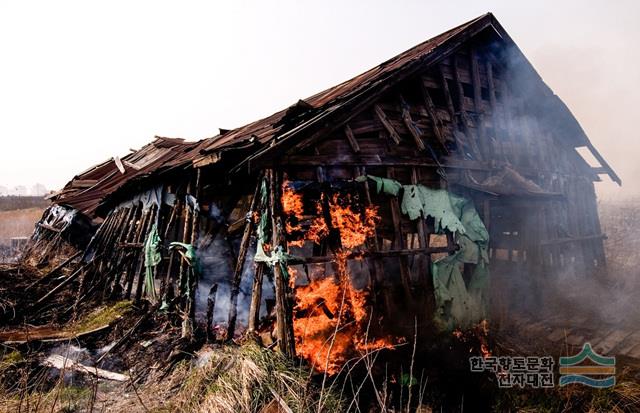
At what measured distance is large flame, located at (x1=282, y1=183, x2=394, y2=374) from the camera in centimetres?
577

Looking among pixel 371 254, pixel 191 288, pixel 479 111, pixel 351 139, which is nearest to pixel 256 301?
pixel 371 254

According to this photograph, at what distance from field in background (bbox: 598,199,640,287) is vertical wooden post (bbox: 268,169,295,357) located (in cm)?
1199

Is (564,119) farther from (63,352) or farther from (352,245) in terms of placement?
(63,352)

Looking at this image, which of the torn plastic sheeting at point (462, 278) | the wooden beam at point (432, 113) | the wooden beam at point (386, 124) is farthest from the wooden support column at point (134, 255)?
the wooden beam at point (432, 113)

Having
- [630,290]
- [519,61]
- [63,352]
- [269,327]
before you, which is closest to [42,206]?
[63,352]

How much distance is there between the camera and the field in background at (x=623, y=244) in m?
12.3

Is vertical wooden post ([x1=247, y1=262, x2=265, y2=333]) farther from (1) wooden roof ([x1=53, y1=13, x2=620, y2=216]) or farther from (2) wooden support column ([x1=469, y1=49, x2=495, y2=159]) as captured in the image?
(2) wooden support column ([x1=469, y1=49, x2=495, y2=159])

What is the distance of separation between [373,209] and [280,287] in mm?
2282

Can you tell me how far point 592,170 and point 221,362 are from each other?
45.1 feet

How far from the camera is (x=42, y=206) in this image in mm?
35031

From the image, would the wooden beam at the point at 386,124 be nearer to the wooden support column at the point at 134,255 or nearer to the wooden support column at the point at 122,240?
the wooden support column at the point at 134,255

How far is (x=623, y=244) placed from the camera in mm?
17531

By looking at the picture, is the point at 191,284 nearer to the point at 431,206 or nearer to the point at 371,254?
the point at 371,254

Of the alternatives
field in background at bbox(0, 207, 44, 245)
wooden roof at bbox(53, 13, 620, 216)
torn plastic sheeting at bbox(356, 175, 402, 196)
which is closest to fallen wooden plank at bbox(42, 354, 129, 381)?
wooden roof at bbox(53, 13, 620, 216)
